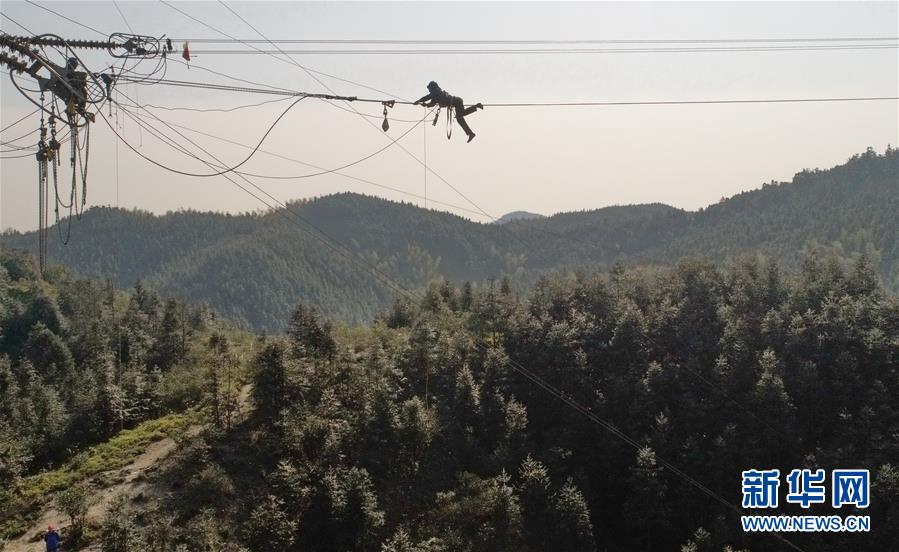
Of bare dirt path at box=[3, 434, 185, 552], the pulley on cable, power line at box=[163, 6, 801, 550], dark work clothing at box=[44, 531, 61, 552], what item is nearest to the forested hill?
power line at box=[163, 6, 801, 550]

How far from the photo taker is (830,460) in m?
33.2

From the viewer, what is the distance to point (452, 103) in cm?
1471

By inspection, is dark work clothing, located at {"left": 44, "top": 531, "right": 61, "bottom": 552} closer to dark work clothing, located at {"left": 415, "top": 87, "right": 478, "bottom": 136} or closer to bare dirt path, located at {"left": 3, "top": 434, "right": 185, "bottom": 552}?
bare dirt path, located at {"left": 3, "top": 434, "right": 185, "bottom": 552}

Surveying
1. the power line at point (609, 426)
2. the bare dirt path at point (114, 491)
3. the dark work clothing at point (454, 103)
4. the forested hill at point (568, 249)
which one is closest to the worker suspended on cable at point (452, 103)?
the dark work clothing at point (454, 103)

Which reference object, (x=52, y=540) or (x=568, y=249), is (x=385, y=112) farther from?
(x=568, y=249)

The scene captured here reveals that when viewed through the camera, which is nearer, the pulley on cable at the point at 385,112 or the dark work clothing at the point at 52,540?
the pulley on cable at the point at 385,112

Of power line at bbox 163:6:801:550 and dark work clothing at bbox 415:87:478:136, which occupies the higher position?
Result: dark work clothing at bbox 415:87:478:136

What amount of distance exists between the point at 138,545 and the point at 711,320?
1427 inches

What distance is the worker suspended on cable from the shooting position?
1470cm

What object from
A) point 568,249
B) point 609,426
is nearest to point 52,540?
point 609,426

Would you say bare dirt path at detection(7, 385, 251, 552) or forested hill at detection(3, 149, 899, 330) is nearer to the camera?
bare dirt path at detection(7, 385, 251, 552)

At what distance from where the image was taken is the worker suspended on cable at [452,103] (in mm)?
14703

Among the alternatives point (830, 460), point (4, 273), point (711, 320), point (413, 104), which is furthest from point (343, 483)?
point (4, 273)

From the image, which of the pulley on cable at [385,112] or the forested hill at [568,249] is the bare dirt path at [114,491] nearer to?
the pulley on cable at [385,112]
